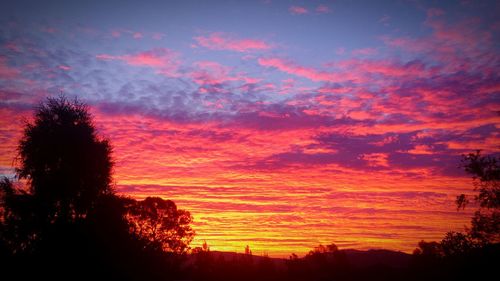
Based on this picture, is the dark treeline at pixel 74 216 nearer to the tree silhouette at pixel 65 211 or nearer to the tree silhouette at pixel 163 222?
the tree silhouette at pixel 65 211

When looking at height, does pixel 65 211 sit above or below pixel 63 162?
below

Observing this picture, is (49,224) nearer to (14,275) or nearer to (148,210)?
(14,275)

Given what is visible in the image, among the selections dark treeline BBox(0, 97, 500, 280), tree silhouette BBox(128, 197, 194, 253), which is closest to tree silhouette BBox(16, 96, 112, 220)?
dark treeline BBox(0, 97, 500, 280)

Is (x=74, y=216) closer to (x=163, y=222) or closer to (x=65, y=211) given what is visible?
(x=65, y=211)

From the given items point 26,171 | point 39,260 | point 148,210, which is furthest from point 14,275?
point 148,210

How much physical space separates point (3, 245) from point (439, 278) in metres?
40.8

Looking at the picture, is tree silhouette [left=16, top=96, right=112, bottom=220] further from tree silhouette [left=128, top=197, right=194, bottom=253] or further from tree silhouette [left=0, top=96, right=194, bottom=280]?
tree silhouette [left=128, top=197, right=194, bottom=253]

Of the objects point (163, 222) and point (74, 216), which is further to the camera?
point (163, 222)

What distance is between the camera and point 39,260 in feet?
68.0

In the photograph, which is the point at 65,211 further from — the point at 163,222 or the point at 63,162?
the point at 163,222

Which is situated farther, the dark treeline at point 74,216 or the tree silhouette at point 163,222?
the tree silhouette at point 163,222

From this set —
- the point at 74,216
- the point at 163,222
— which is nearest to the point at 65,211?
the point at 74,216

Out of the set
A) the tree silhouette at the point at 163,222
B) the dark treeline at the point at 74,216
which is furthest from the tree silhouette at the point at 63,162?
the tree silhouette at the point at 163,222

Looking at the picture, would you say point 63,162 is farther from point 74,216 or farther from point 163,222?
point 163,222
